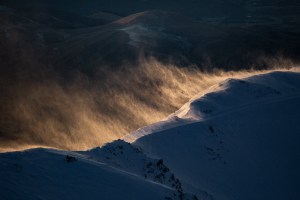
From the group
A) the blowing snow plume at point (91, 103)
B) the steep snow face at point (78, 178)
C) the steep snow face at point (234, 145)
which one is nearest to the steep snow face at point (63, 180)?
the steep snow face at point (78, 178)

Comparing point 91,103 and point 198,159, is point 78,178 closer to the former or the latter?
point 198,159

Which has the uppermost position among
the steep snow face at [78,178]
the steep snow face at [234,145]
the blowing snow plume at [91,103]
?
the steep snow face at [78,178]

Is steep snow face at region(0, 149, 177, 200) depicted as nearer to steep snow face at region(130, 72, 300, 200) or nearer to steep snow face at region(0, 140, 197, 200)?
steep snow face at region(0, 140, 197, 200)

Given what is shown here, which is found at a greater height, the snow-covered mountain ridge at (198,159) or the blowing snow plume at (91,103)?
the snow-covered mountain ridge at (198,159)

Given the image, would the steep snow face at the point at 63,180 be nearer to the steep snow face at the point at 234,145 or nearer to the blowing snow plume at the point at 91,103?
the steep snow face at the point at 234,145

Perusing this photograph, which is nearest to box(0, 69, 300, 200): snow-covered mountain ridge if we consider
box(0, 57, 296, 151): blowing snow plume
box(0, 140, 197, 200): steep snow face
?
box(0, 140, 197, 200): steep snow face

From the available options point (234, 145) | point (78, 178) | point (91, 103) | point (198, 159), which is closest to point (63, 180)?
point (78, 178)
